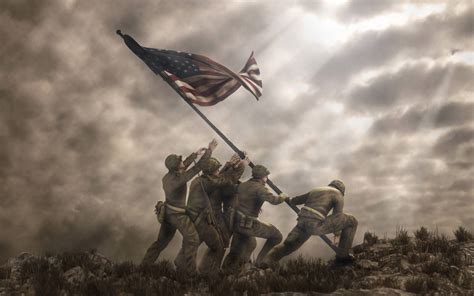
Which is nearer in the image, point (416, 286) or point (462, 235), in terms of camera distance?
point (416, 286)

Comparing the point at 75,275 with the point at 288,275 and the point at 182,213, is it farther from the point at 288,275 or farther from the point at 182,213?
the point at 288,275

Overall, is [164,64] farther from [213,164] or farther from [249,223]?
[249,223]

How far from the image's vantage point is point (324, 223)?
12.8 m

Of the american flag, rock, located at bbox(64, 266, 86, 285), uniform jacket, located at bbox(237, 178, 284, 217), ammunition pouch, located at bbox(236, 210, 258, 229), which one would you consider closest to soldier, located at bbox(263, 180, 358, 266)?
uniform jacket, located at bbox(237, 178, 284, 217)

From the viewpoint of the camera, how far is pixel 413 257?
12.3 m

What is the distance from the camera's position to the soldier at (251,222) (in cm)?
1325

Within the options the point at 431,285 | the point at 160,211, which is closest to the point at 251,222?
the point at 160,211

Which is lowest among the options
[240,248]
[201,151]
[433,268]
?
[433,268]

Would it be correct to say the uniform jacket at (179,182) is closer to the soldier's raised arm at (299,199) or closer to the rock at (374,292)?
the soldier's raised arm at (299,199)

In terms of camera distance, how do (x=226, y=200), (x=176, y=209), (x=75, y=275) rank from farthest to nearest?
(x=226, y=200)
(x=176, y=209)
(x=75, y=275)

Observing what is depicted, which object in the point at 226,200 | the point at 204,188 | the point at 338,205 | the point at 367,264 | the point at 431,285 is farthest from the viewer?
the point at 226,200

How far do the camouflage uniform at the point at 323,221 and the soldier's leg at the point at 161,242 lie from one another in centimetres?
262

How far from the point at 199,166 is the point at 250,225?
198 cm

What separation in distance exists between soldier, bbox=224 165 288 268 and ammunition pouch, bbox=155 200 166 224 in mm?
1846
